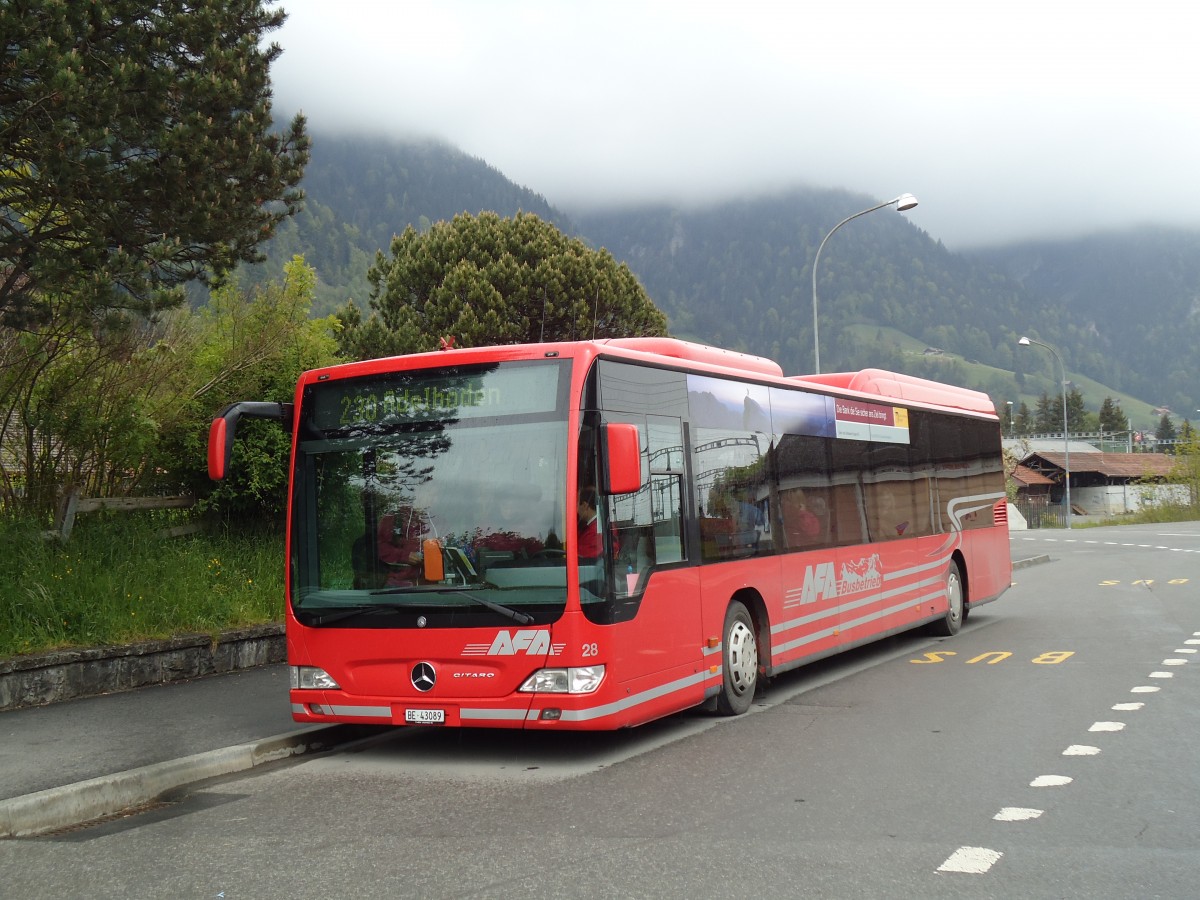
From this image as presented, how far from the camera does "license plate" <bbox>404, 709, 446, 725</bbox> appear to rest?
820 cm

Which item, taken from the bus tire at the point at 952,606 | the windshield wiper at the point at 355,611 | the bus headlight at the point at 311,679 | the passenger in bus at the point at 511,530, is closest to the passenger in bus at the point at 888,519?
the bus tire at the point at 952,606

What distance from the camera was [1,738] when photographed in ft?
28.5

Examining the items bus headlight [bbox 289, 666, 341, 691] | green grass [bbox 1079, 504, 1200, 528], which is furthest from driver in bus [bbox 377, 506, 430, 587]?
green grass [bbox 1079, 504, 1200, 528]

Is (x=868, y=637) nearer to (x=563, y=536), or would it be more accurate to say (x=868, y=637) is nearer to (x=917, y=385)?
(x=917, y=385)

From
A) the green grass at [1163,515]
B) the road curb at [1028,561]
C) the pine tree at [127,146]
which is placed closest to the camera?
the pine tree at [127,146]

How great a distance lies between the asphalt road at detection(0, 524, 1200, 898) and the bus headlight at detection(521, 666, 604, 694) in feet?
1.75

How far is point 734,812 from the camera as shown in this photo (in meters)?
6.64

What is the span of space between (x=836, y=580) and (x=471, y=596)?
16.5 ft

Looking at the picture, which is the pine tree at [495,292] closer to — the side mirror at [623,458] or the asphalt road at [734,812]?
the asphalt road at [734,812]

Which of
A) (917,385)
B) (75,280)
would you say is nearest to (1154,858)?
(75,280)

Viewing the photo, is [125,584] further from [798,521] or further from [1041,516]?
[1041,516]

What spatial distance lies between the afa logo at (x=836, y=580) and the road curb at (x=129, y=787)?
14.9ft

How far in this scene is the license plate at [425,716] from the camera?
8.20 m

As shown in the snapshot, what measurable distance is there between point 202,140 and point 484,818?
21.5 ft
